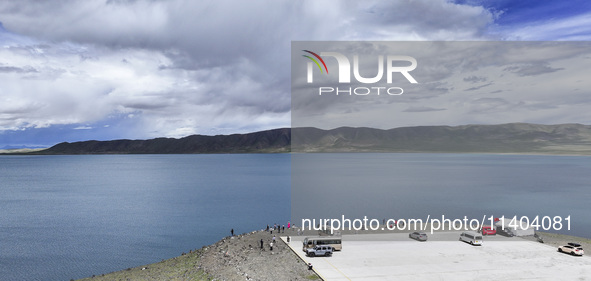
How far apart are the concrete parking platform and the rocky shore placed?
6.79 ft

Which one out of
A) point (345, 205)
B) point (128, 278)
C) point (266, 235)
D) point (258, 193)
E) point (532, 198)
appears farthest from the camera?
point (258, 193)

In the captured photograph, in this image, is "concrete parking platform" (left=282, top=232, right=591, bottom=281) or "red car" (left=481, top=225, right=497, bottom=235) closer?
"concrete parking platform" (left=282, top=232, right=591, bottom=281)

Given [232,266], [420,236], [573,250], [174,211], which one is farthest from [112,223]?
[573,250]

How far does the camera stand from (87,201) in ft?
371

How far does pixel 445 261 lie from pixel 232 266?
23138 millimetres

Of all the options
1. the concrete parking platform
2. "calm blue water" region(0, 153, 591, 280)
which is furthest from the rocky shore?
"calm blue water" region(0, 153, 591, 280)

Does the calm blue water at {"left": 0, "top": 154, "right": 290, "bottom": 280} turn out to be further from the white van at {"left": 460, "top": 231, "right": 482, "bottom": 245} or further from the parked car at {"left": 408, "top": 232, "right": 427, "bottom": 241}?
the white van at {"left": 460, "top": 231, "right": 482, "bottom": 245}

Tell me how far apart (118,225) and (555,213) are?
97.6 meters

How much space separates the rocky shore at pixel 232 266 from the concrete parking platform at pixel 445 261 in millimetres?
2069

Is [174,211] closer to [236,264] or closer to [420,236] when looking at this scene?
[236,264]

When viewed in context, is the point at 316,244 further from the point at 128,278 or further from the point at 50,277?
the point at 50,277

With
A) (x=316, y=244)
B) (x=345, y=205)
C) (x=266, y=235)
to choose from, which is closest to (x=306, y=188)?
(x=345, y=205)

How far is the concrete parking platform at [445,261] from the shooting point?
35000mm

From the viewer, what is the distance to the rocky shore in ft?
124
